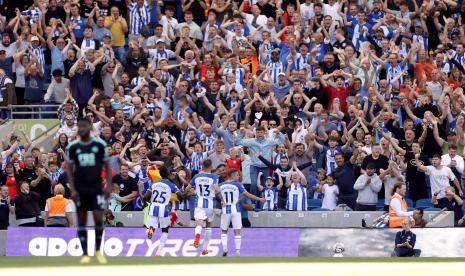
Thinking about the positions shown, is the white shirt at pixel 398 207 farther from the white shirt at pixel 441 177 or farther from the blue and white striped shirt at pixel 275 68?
the blue and white striped shirt at pixel 275 68

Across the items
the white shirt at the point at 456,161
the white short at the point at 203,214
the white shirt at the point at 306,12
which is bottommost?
the white short at the point at 203,214

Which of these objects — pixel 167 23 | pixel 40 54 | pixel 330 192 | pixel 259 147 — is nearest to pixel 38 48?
pixel 40 54

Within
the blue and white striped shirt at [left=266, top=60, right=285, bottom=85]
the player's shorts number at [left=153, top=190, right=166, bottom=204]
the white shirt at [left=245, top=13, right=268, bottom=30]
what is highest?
the white shirt at [left=245, top=13, right=268, bottom=30]

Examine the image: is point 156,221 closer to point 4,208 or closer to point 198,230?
point 198,230

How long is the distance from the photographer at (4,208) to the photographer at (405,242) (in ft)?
30.4

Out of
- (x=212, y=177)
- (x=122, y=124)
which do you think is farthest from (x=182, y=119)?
(x=212, y=177)

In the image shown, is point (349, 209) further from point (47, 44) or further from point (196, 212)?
point (47, 44)

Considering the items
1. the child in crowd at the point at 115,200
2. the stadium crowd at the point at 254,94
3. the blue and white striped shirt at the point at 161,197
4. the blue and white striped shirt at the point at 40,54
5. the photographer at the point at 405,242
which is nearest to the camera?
the photographer at the point at 405,242

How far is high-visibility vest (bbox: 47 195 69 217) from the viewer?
33.1 m

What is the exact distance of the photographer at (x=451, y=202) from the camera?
33.1 metres

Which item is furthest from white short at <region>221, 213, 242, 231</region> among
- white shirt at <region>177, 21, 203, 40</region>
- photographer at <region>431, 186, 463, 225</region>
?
white shirt at <region>177, 21, 203, 40</region>

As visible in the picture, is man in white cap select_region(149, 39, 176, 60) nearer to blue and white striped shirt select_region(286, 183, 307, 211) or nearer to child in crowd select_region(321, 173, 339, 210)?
blue and white striped shirt select_region(286, 183, 307, 211)

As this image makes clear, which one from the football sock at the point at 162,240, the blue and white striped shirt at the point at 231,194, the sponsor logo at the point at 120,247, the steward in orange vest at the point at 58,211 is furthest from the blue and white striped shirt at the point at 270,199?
the steward in orange vest at the point at 58,211

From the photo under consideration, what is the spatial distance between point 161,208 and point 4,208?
4.26m
